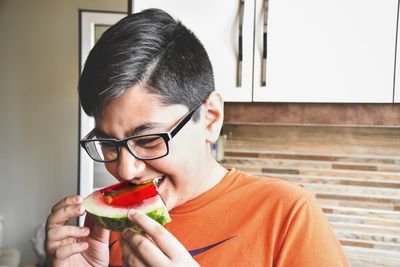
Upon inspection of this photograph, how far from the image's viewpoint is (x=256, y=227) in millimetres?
876

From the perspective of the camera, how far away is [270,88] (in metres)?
1.40

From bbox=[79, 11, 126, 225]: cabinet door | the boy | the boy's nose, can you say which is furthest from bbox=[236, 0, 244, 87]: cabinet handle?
bbox=[79, 11, 126, 225]: cabinet door

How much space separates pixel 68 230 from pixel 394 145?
141cm

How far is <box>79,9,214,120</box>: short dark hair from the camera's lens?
787 mm

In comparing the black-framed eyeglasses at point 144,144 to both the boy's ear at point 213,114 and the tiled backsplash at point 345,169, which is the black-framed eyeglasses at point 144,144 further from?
the tiled backsplash at point 345,169

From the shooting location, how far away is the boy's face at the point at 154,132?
0.78 meters

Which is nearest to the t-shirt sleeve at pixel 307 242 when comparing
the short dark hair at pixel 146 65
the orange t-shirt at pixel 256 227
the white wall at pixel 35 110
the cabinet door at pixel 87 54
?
the orange t-shirt at pixel 256 227

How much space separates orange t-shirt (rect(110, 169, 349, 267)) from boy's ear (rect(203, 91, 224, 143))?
14 cm

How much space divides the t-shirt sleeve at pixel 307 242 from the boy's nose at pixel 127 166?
37 centimetres

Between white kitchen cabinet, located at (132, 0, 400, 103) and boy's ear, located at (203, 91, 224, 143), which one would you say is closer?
boy's ear, located at (203, 91, 224, 143)

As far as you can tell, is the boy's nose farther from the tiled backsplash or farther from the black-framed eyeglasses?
the tiled backsplash

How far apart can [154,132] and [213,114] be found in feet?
0.63

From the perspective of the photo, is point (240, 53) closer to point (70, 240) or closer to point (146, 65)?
point (146, 65)

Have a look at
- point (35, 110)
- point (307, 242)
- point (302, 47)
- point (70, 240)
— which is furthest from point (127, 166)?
point (35, 110)
